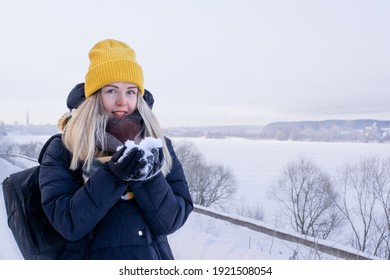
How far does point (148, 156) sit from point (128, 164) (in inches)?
4.0

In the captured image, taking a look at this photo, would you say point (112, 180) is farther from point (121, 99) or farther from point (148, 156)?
point (121, 99)

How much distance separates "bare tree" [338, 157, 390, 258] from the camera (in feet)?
80.6

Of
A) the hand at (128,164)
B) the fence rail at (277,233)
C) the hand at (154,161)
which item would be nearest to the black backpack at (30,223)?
the hand at (128,164)

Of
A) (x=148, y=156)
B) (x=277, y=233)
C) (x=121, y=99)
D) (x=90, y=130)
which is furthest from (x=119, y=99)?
(x=277, y=233)

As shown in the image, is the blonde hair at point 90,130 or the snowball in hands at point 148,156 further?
the blonde hair at point 90,130

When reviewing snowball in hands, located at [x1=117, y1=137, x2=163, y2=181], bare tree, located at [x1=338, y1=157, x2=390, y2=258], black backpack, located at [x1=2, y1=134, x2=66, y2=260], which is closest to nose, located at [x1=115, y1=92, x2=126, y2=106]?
snowball in hands, located at [x1=117, y1=137, x2=163, y2=181]

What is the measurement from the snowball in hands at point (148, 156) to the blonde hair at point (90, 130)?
21cm

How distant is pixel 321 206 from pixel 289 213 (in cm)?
307

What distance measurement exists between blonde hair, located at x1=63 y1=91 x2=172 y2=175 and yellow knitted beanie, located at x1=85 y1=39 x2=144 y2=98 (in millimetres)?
79

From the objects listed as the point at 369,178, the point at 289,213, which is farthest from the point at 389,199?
the point at 289,213

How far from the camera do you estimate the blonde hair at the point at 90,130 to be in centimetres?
181

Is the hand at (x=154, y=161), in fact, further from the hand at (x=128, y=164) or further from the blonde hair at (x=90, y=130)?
the blonde hair at (x=90, y=130)

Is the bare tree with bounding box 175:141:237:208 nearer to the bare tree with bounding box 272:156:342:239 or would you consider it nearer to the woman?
the bare tree with bounding box 272:156:342:239

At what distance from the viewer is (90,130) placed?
1840 millimetres
